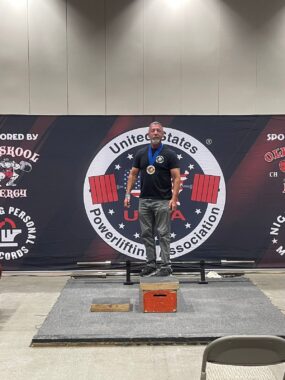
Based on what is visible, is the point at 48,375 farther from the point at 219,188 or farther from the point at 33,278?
the point at 219,188

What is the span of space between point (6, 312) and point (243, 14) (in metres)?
4.20

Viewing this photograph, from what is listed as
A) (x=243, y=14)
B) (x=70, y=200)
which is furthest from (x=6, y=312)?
(x=243, y=14)

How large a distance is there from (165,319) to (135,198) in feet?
6.67

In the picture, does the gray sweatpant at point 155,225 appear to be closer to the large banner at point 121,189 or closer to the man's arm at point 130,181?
the man's arm at point 130,181

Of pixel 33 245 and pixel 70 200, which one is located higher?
pixel 70 200

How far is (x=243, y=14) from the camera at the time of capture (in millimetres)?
5715

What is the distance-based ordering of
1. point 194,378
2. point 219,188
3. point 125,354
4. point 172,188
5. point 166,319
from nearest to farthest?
point 194,378 < point 125,354 < point 166,319 < point 172,188 < point 219,188

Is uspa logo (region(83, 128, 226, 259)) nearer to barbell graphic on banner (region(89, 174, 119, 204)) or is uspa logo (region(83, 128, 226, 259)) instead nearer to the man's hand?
barbell graphic on banner (region(89, 174, 119, 204))

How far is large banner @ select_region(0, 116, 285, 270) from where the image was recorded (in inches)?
221

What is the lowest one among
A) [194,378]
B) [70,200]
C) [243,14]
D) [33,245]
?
[194,378]

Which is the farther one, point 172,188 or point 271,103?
point 271,103

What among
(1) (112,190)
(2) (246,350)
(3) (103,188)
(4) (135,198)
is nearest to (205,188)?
(4) (135,198)

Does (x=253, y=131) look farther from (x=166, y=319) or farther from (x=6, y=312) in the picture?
(x=6, y=312)

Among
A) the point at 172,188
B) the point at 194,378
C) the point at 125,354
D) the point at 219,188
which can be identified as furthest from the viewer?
the point at 219,188
